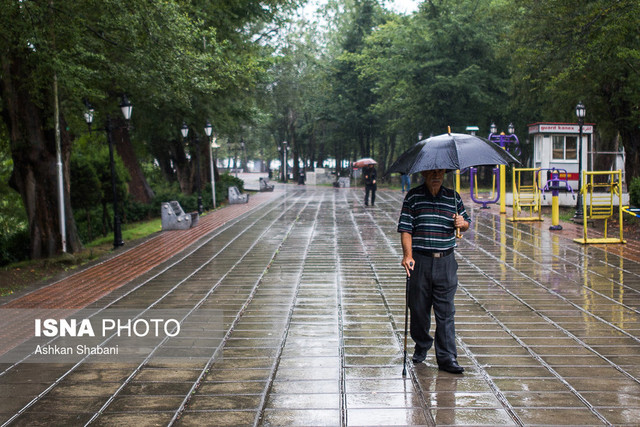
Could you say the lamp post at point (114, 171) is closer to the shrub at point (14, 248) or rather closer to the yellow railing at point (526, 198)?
the shrub at point (14, 248)

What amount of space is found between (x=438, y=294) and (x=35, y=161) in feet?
34.7

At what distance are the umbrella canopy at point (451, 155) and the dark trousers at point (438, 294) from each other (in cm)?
76

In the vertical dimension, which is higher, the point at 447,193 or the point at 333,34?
the point at 333,34

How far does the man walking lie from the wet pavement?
43 cm

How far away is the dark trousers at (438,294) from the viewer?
504 centimetres

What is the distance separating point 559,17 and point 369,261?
1087 cm

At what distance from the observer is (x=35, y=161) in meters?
12.9

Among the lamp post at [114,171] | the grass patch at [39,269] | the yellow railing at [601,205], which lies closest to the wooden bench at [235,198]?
the lamp post at [114,171]

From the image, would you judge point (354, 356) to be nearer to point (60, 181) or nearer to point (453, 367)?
point (453, 367)

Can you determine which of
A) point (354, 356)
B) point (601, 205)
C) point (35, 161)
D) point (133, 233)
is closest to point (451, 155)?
point (354, 356)

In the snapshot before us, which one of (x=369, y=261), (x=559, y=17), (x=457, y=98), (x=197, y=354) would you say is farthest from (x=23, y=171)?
(x=457, y=98)

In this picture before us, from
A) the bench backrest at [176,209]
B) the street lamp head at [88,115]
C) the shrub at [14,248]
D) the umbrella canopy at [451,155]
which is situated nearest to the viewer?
the umbrella canopy at [451,155]

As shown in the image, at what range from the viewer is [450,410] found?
437 centimetres

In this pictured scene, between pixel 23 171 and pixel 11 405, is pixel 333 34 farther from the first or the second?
pixel 11 405
